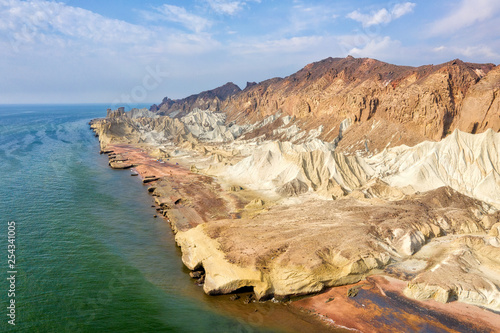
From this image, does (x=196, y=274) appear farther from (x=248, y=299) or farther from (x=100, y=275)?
(x=100, y=275)

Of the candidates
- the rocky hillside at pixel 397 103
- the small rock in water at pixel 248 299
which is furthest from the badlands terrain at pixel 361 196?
the small rock in water at pixel 248 299

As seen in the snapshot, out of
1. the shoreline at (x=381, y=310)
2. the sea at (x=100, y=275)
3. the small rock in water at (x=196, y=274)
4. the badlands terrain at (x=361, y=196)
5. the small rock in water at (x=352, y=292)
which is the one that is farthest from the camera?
the small rock in water at (x=196, y=274)

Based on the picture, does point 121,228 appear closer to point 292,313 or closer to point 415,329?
point 292,313

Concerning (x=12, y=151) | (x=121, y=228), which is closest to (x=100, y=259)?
(x=121, y=228)

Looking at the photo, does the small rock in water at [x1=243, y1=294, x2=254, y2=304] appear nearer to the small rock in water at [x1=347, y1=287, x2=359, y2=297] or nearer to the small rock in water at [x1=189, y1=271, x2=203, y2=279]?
the small rock in water at [x1=189, y1=271, x2=203, y2=279]

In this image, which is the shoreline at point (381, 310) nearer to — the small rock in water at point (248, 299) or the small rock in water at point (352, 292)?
the small rock in water at point (352, 292)

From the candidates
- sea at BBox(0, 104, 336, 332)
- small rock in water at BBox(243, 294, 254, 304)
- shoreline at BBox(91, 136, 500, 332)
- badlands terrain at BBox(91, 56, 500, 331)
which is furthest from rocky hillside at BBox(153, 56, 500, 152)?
sea at BBox(0, 104, 336, 332)

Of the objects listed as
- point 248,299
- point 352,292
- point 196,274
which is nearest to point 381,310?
point 352,292
